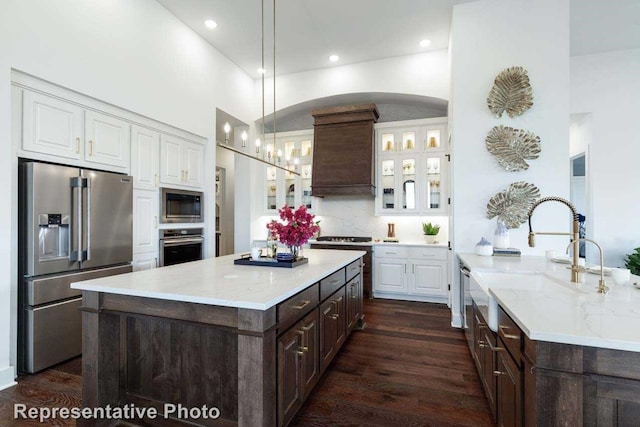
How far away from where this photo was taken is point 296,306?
183cm

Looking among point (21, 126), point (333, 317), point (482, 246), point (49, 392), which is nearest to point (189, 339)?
point (333, 317)

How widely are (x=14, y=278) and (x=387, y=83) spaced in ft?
15.9

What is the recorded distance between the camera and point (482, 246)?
125 inches

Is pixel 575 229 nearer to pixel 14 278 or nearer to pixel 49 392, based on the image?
pixel 49 392

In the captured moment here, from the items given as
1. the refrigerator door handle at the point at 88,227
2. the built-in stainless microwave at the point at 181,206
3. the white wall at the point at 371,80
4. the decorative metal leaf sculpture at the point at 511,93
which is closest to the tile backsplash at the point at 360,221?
the built-in stainless microwave at the point at 181,206

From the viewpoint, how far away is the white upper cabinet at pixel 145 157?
11.4 feet

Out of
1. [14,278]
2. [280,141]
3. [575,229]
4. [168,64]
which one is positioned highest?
[168,64]

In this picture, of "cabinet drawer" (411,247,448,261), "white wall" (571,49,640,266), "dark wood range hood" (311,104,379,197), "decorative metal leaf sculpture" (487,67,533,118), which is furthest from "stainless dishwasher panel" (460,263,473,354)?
"white wall" (571,49,640,266)

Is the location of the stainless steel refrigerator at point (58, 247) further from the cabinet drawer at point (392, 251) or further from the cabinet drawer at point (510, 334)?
the cabinet drawer at point (392, 251)

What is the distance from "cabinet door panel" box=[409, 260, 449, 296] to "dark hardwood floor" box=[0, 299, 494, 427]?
1.28 metres

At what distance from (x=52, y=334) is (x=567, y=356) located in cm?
345

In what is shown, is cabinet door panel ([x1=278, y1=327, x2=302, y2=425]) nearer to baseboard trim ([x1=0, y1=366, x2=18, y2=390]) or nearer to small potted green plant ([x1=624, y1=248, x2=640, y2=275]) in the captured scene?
baseboard trim ([x1=0, y1=366, x2=18, y2=390])

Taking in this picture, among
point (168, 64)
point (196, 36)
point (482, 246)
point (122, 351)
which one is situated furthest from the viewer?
point (196, 36)

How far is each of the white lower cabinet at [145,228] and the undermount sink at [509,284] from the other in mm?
3345
